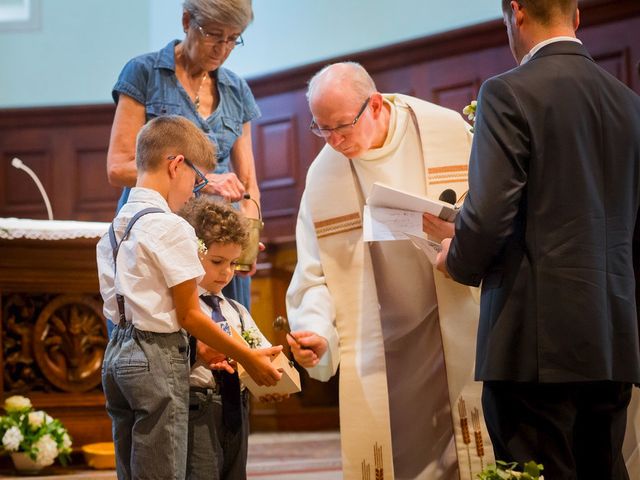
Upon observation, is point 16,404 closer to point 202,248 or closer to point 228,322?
point 228,322

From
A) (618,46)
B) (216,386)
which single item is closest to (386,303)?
(216,386)

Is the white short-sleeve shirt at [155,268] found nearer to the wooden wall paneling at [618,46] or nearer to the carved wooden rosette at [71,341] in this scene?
the carved wooden rosette at [71,341]

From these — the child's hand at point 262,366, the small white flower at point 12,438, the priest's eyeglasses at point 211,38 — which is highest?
the priest's eyeglasses at point 211,38

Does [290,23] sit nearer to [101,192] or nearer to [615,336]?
[101,192]

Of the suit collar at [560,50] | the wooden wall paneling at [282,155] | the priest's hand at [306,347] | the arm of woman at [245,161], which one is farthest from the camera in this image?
the wooden wall paneling at [282,155]

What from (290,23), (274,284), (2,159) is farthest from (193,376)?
(2,159)

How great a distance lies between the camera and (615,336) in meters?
2.41

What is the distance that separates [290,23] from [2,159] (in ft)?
11.2

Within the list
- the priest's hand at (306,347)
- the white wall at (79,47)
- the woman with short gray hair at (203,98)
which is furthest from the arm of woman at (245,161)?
the white wall at (79,47)

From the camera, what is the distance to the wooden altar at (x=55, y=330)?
5055mm

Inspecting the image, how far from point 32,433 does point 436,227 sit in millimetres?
2775

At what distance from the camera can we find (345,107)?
3.35 meters

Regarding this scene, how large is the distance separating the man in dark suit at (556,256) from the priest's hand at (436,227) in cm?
35

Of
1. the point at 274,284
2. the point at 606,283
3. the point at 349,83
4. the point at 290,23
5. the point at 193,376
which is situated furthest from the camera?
the point at 290,23
